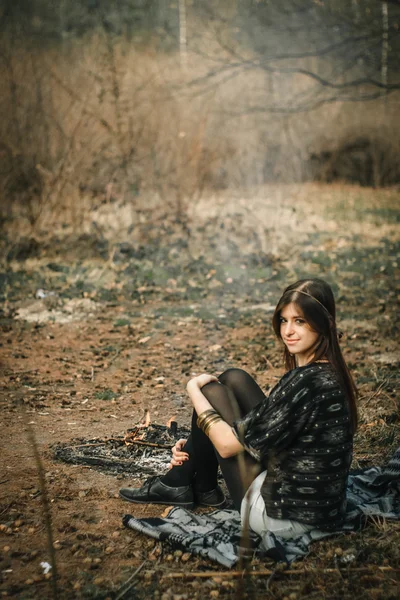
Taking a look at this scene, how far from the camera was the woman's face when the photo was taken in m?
2.87

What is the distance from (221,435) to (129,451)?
147 centimetres

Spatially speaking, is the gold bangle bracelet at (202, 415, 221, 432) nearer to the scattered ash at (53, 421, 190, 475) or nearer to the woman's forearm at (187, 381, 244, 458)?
the woman's forearm at (187, 381, 244, 458)

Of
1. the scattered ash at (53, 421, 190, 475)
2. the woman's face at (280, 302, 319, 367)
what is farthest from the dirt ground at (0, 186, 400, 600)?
the woman's face at (280, 302, 319, 367)

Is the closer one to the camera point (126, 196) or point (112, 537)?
point (112, 537)

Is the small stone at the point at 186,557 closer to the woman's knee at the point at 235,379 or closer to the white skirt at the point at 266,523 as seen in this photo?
the white skirt at the point at 266,523

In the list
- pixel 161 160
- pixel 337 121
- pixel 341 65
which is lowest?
pixel 161 160

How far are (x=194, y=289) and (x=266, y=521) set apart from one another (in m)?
6.34

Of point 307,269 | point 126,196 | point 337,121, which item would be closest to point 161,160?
point 126,196

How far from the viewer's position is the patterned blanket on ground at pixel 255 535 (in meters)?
2.91

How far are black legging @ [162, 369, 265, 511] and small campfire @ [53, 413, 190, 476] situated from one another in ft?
1.77

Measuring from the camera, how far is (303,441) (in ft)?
9.07

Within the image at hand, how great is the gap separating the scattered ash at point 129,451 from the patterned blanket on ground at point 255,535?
0.76 m

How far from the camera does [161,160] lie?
11961 millimetres

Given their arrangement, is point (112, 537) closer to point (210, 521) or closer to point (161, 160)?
point (210, 521)
